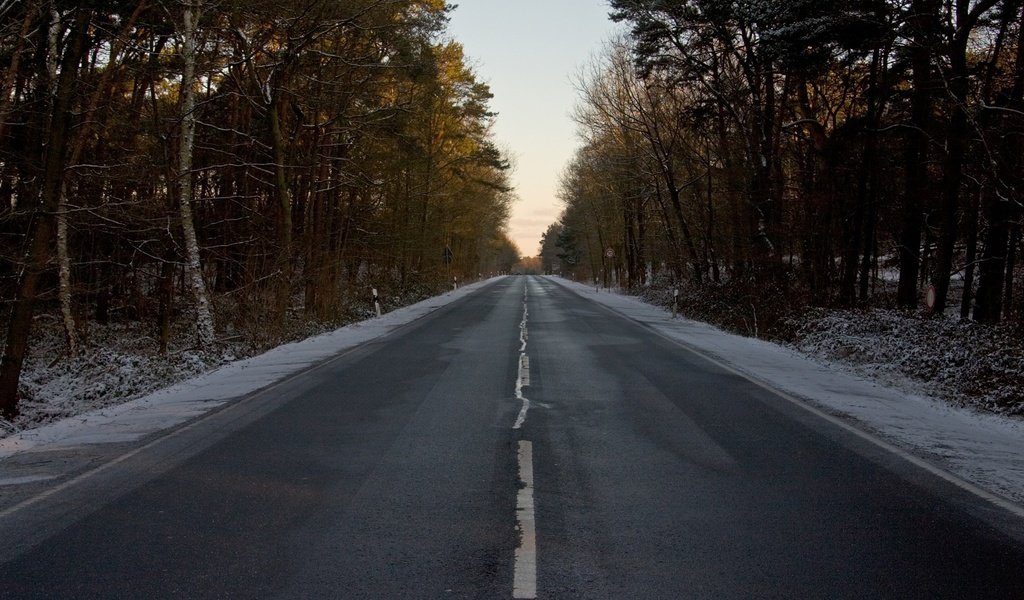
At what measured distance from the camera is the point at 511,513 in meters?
4.88

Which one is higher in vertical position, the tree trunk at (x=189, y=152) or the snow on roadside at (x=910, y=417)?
the tree trunk at (x=189, y=152)

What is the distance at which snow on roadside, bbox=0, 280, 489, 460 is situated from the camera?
7.34 m

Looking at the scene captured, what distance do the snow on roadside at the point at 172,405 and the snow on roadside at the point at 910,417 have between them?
7840 mm

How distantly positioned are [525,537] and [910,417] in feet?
20.7

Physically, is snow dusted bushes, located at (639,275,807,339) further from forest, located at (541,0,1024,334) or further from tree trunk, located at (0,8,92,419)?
tree trunk, located at (0,8,92,419)

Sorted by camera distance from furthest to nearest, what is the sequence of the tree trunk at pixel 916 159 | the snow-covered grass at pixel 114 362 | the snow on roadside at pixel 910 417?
the tree trunk at pixel 916 159, the snow-covered grass at pixel 114 362, the snow on roadside at pixel 910 417

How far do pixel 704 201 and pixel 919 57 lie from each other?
18.1 metres

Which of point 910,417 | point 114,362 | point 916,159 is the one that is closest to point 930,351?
point 910,417

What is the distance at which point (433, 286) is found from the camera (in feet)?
153

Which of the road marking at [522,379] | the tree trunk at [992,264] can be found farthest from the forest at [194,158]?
the tree trunk at [992,264]

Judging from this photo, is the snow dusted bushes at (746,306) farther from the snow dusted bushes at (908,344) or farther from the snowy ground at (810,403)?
the snowy ground at (810,403)

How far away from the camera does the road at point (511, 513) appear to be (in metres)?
3.85

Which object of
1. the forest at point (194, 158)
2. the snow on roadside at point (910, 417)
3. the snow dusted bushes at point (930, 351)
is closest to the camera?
the snow on roadside at point (910, 417)

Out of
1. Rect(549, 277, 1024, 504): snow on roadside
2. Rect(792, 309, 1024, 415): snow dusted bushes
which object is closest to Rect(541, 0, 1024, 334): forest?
Rect(792, 309, 1024, 415): snow dusted bushes
